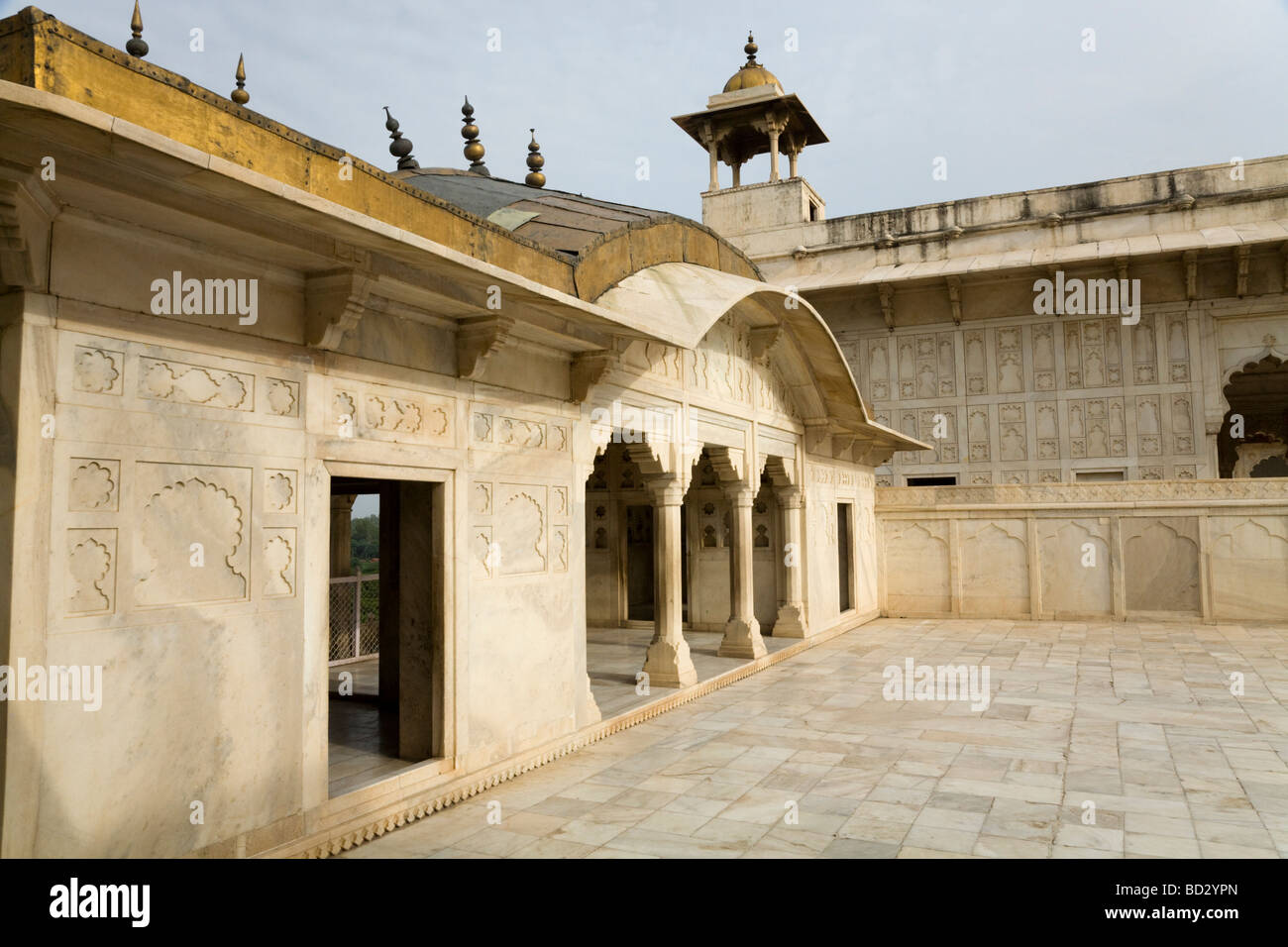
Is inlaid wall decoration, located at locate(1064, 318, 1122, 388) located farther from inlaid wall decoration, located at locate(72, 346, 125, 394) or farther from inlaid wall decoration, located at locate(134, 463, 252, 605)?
inlaid wall decoration, located at locate(72, 346, 125, 394)

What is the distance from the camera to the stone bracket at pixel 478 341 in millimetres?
5664

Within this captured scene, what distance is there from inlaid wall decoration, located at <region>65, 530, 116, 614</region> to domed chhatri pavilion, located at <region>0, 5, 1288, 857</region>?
10 millimetres

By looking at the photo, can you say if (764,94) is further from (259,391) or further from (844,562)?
(259,391)

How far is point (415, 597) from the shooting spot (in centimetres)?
591

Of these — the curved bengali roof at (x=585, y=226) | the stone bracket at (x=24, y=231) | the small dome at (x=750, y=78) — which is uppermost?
the small dome at (x=750, y=78)

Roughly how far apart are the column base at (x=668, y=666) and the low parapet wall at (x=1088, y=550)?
27.5 ft

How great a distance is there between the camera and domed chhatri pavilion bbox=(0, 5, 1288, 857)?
3463mm

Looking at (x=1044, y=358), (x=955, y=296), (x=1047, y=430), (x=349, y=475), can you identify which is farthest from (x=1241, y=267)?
(x=349, y=475)

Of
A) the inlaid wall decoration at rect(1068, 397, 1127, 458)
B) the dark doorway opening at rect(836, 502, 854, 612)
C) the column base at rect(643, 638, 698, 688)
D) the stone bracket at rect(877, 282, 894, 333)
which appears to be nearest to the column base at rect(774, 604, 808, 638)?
the dark doorway opening at rect(836, 502, 854, 612)

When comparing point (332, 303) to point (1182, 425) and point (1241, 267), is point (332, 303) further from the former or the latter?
point (1241, 267)

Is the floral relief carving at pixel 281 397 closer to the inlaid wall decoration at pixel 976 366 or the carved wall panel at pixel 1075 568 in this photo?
the carved wall panel at pixel 1075 568

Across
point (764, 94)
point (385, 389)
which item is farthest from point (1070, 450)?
point (385, 389)

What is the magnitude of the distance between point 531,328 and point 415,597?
199cm

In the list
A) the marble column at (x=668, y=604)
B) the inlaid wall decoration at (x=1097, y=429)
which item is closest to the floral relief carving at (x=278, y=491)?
the marble column at (x=668, y=604)
